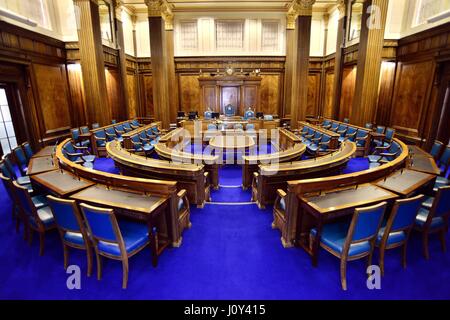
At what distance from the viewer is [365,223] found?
230 centimetres

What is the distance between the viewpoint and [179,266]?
2824 mm

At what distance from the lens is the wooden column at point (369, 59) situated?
7223 mm

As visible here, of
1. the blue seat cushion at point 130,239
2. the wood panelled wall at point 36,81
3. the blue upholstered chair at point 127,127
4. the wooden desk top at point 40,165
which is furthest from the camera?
the blue upholstered chair at point 127,127

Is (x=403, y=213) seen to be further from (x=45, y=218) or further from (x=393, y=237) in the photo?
(x=45, y=218)

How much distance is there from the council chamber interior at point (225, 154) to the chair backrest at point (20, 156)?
0.10 feet

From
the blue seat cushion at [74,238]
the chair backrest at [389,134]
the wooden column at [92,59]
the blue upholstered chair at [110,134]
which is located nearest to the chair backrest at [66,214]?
the blue seat cushion at [74,238]

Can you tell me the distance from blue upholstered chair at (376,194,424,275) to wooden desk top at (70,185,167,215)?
2.43m

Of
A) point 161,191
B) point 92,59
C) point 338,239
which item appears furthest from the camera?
point 92,59

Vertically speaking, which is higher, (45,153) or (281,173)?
(45,153)

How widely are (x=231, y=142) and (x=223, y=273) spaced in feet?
14.1

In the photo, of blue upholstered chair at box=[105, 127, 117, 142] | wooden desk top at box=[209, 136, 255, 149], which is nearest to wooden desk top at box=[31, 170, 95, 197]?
wooden desk top at box=[209, 136, 255, 149]

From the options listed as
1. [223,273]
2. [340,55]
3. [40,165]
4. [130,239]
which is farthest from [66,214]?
[340,55]

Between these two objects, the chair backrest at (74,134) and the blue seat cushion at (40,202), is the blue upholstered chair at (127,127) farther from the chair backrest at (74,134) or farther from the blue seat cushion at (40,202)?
A: the blue seat cushion at (40,202)
